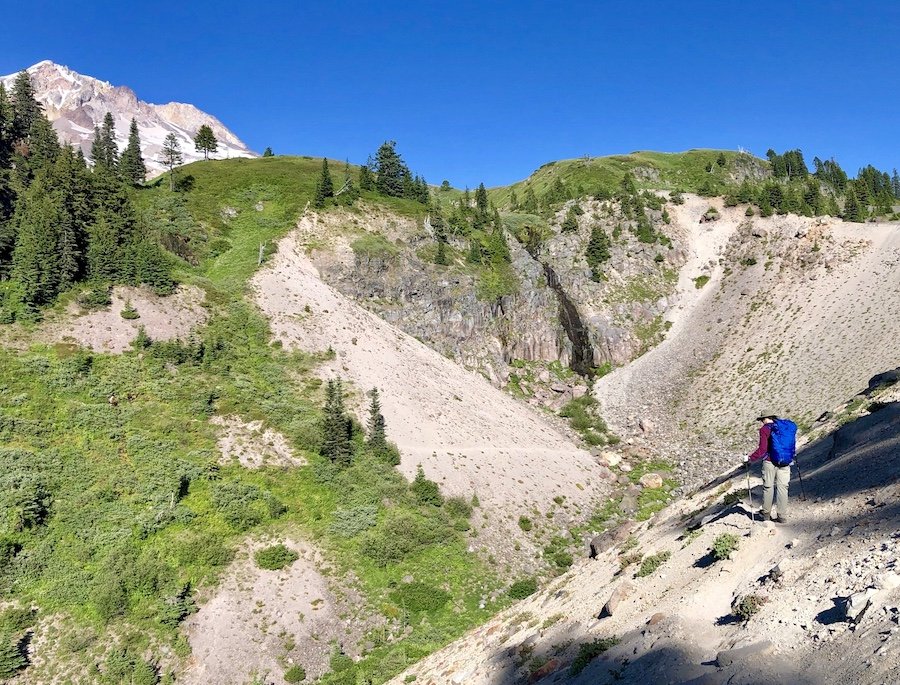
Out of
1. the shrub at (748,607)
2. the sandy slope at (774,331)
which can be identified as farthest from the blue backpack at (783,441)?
Result: the sandy slope at (774,331)

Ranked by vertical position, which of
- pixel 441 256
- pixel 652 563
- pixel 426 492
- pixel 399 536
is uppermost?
pixel 441 256

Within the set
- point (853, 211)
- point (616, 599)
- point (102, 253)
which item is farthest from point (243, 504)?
point (853, 211)

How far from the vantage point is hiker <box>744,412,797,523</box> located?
12.8m

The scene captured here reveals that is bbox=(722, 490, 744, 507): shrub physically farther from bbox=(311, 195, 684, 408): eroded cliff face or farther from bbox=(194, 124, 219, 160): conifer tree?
bbox=(194, 124, 219, 160): conifer tree

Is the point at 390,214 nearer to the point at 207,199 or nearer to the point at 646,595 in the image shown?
the point at 207,199

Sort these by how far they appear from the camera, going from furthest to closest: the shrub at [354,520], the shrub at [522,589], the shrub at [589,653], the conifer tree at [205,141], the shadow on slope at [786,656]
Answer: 1. the conifer tree at [205,141]
2. the shrub at [354,520]
3. the shrub at [522,589]
4. the shrub at [589,653]
5. the shadow on slope at [786,656]

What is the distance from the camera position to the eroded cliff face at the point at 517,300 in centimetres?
6462

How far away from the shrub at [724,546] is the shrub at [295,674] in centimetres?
1933

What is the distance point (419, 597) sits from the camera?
27438 millimetres

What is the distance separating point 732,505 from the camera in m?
17.1

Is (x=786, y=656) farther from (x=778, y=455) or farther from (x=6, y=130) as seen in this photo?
(x=6, y=130)

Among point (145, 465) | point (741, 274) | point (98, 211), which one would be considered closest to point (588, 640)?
point (145, 465)

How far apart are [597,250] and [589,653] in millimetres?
76772

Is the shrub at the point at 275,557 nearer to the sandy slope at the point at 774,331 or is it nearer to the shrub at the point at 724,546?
the shrub at the point at 724,546
